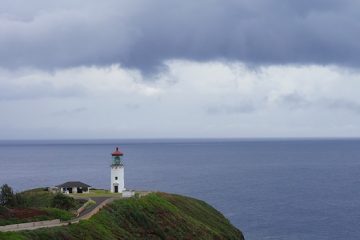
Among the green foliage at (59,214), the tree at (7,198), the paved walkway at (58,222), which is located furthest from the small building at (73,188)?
the green foliage at (59,214)

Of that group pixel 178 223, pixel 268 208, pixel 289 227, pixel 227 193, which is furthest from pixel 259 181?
pixel 178 223

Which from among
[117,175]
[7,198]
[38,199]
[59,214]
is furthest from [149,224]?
[117,175]

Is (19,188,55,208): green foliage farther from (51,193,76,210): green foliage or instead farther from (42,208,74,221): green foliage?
(42,208,74,221): green foliage

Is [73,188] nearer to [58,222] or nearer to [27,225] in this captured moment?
[58,222]

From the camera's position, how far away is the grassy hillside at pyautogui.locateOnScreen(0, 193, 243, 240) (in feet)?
183

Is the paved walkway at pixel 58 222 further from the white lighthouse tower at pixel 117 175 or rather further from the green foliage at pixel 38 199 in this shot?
the white lighthouse tower at pixel 117 175

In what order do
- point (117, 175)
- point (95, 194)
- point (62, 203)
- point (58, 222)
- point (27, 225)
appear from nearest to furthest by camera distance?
point (27, 225) → point (58, 222) → point (62, 203) → point (95, 194) → point (117, 175)

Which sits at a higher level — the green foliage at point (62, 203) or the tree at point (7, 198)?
the tree at point (7, 198)

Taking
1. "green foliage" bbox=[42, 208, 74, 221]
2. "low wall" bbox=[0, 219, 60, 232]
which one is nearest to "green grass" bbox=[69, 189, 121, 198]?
"green foliage" bbox=[42, 208, 74, 221]

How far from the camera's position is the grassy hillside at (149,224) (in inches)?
2194

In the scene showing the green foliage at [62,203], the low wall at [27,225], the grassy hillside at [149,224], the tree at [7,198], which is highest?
the tree at [7,198]

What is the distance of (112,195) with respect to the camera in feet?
285

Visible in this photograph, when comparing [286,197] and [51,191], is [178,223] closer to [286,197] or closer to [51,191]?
[51,191]

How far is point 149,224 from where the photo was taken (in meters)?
72.0
